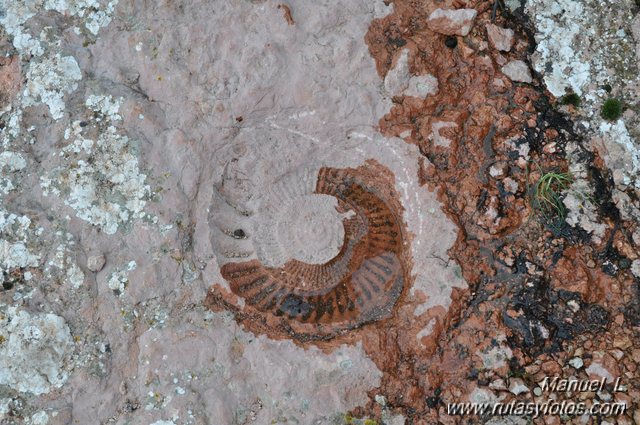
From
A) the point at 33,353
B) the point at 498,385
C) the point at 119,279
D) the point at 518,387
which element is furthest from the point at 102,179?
the point at 518,387

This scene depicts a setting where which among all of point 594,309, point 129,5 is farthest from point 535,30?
point 129,5

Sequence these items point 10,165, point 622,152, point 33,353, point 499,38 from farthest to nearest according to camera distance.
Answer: point 499,38, point 622,152, point 10,165, point 33,353

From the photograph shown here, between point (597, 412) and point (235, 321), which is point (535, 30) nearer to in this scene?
point (597, 412)

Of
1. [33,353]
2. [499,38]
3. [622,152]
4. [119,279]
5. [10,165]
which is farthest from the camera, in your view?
[499,38]

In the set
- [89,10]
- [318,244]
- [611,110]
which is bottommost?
[318,244]

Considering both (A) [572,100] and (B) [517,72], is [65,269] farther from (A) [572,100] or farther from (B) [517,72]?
(A) [572,100]

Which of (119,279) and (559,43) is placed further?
(559,43)

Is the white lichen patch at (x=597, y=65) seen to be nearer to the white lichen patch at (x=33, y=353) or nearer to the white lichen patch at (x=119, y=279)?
the white lichen patch at (x=119, y=279)
